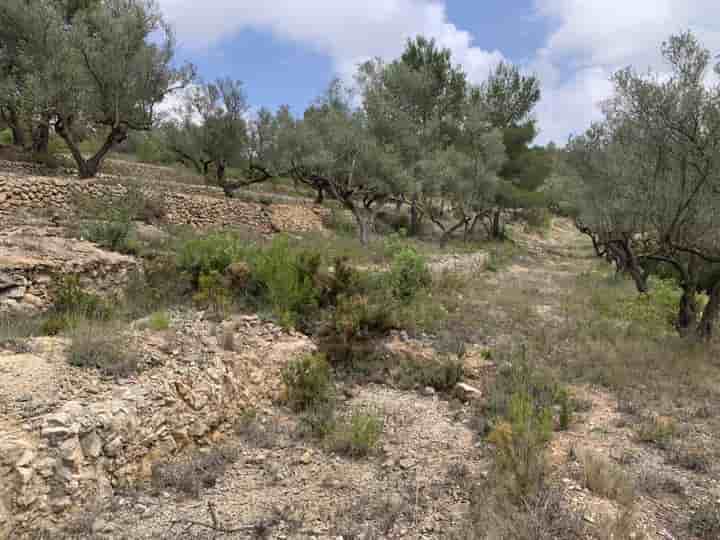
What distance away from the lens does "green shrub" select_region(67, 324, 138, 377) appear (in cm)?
420

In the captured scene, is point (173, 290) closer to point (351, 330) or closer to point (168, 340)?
point (168, 340)

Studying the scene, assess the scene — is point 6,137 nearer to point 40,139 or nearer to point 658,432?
point 40,139

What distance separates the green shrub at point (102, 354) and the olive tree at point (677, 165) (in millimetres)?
8177

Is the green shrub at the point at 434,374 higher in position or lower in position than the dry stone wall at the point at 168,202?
lower

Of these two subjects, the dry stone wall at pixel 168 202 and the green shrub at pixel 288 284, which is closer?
the green shrub at pixel 288 284

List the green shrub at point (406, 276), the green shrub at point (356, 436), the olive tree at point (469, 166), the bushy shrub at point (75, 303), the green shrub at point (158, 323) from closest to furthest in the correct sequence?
the green shrub at point (356, 436)
the green shrub at point (158, 323)
the bushy shrub at point (75, 303)
the green shrub at point (406, 276)
the olive tree at point (469, 166)

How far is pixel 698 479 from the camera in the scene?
386 centimetres

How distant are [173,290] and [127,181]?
9.78 m

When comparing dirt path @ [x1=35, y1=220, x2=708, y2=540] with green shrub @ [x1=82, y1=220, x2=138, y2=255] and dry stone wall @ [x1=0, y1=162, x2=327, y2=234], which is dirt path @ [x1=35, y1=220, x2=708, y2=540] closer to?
green shrub @ [x1=82, y1=220, x2=138, y2=255]

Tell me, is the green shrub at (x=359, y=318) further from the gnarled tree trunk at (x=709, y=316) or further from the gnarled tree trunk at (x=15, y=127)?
the gnarled tree trunk at (x=15, y=127)

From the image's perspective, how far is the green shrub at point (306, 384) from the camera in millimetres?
5086

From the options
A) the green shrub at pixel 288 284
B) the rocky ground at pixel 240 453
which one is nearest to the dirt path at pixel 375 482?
the rocky ground at pixel 240 453

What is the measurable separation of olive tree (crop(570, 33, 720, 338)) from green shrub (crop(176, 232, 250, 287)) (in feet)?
24.0

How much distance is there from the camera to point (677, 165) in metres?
7.11
